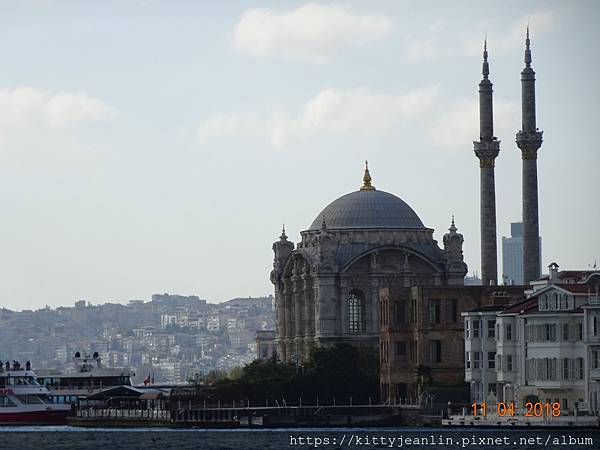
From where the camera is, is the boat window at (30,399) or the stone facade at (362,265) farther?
the stone facade at (362,265)

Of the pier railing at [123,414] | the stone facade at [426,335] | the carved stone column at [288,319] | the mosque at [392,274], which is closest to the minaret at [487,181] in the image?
the mosque at [392,274]

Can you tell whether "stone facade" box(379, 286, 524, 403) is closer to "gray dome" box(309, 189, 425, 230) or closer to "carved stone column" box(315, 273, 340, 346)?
"carved stone column" box(315, 273, 340, 346)

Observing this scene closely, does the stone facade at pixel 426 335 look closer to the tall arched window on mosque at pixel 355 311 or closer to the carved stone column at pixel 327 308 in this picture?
the carved stone column at pixel 327 308

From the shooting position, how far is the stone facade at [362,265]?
6890 inches

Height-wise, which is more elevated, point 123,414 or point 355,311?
point 355,311

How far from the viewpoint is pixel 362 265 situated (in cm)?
17588

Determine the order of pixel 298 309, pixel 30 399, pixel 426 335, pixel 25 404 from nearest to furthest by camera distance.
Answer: pixel 426 335 → pixel 25 404 → pixel 30 399 → pixel 298 309

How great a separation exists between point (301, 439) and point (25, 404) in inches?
1758

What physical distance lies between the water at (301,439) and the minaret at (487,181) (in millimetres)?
32146

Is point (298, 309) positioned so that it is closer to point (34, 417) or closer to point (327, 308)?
point (327, 308)

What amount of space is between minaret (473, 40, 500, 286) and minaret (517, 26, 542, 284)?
4564 millimetres

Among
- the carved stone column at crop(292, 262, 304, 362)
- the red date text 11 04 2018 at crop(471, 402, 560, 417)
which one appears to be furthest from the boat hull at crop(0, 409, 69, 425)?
→ the red date text 11 04 2018 at crop(471, 402, 560, 417)

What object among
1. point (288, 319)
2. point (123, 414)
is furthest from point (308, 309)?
point (123, 414)

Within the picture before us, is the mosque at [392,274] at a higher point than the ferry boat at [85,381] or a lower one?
higher
